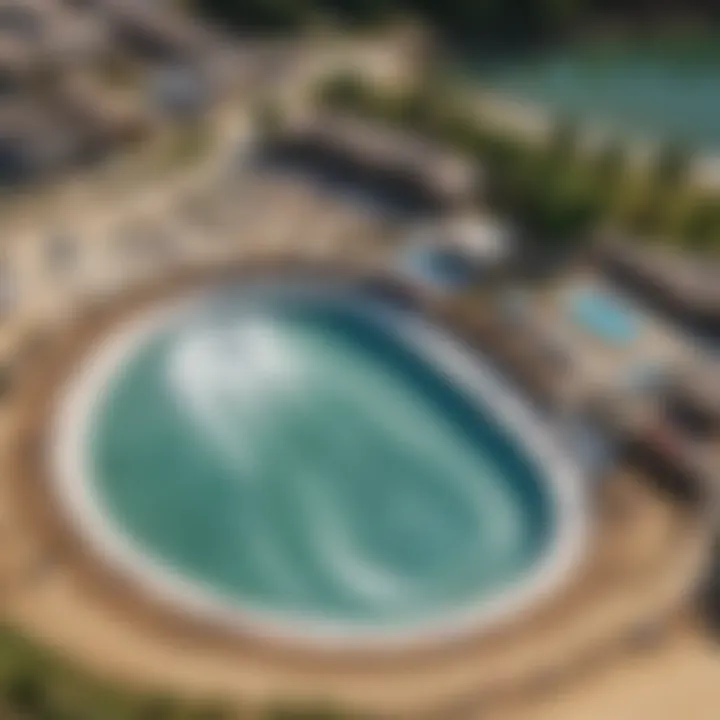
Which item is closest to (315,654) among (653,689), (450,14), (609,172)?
(653,689)

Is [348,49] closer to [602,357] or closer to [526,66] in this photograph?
[526,66]

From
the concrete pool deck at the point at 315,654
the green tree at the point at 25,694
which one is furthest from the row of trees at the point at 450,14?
the green tree at the point at 25,694

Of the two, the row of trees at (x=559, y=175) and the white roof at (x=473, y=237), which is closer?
the white roof at (x=473, y=237)

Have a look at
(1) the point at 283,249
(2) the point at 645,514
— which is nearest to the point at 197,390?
(1) the point at 283,249

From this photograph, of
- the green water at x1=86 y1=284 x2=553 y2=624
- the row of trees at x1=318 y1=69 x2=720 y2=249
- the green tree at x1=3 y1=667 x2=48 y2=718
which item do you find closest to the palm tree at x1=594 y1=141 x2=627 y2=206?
the row of trees at x1=318 y1=69 x2=720 y2=249

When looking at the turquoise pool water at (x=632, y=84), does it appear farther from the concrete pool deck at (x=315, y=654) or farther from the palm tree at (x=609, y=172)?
the concrete pool deck at (x=315, y=654)

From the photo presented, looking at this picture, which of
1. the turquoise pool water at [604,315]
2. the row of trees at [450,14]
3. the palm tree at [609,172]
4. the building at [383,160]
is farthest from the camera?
the row of trees at [450,14]
